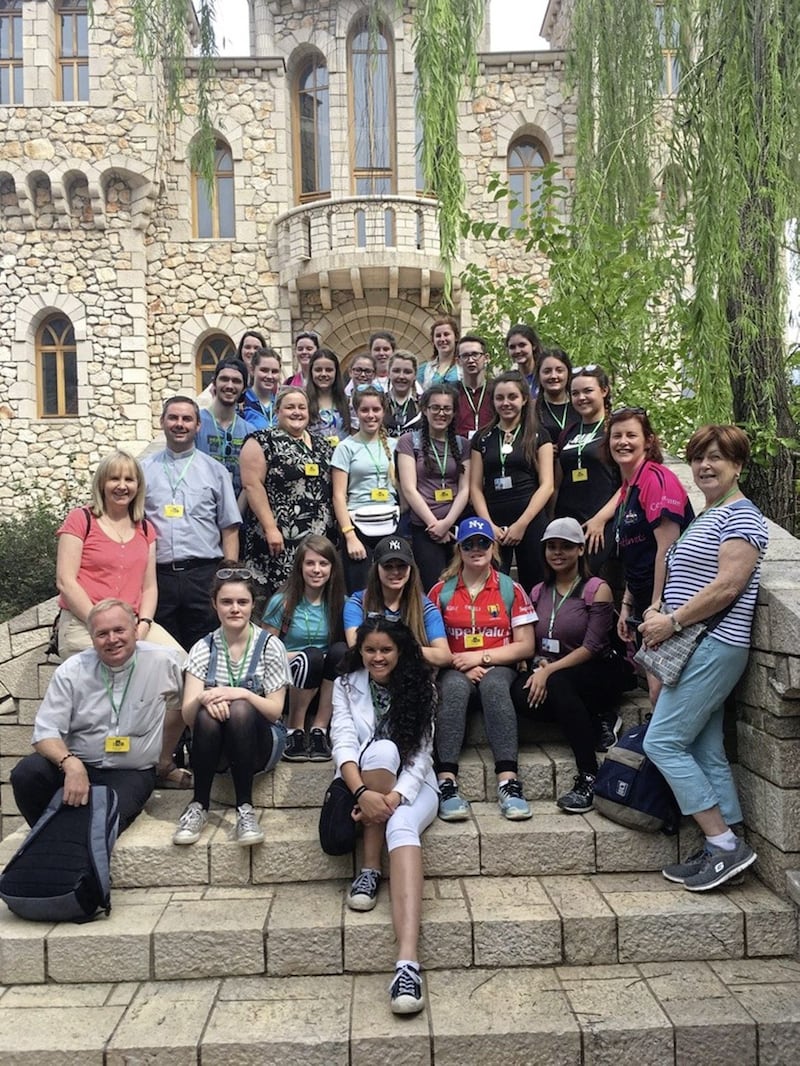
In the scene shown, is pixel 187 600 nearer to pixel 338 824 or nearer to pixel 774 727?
pixel 338 824

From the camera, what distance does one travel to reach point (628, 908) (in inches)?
128

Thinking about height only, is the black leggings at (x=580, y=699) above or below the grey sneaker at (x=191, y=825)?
above

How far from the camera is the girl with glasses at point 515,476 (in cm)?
468

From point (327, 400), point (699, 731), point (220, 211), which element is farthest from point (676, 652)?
point (220, 211)

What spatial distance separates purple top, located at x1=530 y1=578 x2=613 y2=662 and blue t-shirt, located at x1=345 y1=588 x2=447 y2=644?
19.5 inches

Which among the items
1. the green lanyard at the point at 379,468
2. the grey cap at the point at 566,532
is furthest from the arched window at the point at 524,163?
the grey cap at the point at 566,532

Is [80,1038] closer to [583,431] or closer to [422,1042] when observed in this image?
[422,1042]

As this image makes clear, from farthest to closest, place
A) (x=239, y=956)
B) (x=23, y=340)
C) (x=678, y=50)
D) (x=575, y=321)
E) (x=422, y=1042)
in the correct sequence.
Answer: (x=23, y=340)
(x=575, y=321)
(x=678, y=50)
(x=239, y=956)
(x=422, y=1042)

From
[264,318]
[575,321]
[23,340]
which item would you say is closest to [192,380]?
[264,318]

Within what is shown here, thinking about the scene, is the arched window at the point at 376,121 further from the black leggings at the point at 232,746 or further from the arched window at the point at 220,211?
the black leggings at the point at 232,746

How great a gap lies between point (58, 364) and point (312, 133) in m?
6.29

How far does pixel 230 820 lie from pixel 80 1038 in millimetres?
1080

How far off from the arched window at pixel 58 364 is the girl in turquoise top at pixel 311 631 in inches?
489

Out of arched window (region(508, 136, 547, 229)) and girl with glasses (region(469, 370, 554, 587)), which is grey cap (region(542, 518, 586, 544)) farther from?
arched window (region(508, 136, 547, 229))
